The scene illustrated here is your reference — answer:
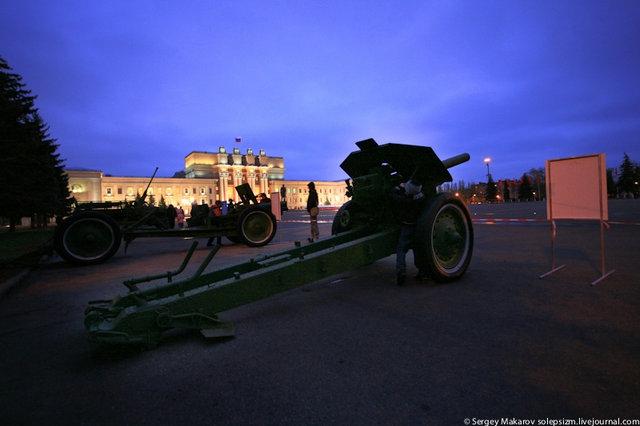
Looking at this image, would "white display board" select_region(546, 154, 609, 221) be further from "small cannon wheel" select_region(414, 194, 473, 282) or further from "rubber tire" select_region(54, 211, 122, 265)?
"rubber tire" select_region(54, 211, 122, 265)

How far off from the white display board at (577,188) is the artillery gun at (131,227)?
23.6 feet

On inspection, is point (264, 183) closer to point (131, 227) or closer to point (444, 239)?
point (131, 227)

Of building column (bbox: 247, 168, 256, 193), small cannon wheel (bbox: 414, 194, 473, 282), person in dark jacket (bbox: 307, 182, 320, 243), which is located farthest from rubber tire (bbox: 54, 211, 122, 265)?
building column (bbox: 247, 168, 256, 193)

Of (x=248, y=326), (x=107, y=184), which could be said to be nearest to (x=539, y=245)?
(x=248, y=326)

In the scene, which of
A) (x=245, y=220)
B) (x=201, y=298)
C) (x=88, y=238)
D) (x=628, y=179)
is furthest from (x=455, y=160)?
(x=628, y=179)

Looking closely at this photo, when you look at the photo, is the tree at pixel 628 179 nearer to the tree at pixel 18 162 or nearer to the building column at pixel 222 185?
the building column at pixel 222 185

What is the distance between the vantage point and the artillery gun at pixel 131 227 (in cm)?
779

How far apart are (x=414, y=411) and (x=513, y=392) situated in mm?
582

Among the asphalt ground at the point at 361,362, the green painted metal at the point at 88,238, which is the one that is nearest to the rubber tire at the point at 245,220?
the green painted metal at the point at 88,238

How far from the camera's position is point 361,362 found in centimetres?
235

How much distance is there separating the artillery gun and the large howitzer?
4.95 meters

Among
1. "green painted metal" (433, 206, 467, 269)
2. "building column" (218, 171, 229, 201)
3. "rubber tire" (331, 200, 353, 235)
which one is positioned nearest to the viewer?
"green painted metal" (433, 206, 467, 269)

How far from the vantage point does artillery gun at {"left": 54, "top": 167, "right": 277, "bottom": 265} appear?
25.6 feet

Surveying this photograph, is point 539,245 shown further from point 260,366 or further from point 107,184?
point 107,184
